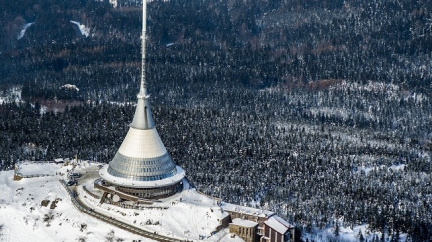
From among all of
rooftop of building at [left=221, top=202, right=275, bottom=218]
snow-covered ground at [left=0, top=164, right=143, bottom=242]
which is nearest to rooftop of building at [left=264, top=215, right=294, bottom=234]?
rooftop of building at [left=221, top=202, right=275, bottom=218]

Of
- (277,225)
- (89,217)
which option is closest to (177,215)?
(89,217)

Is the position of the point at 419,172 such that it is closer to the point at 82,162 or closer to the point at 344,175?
the point at 344,175

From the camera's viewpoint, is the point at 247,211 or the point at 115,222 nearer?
the point at 115,222

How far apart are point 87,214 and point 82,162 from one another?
81.4 feet

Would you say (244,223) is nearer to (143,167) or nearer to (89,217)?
(143,167)

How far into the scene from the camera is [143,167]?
125 m

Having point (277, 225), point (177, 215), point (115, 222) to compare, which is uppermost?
point (177, 215)

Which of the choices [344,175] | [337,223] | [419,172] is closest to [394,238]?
[337,223]

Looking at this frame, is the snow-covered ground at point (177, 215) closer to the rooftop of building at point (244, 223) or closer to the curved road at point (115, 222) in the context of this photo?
the curved road at point (115, 222)

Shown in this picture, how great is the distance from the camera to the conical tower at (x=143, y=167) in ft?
406

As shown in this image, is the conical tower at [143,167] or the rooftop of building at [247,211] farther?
the conical tower at [143,167]

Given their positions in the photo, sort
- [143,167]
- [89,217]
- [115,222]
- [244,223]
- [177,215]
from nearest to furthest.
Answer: [115,222]
[244,223]
[177,215]
[89,217]
[143,167]

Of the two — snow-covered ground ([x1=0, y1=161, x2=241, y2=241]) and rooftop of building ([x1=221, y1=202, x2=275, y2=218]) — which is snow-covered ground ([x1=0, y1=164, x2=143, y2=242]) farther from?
rooftop of building ([x1=221, y1=202, x2=275, y2=218])

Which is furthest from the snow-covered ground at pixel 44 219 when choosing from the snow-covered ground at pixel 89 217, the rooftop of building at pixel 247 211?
the rooftop of building at pixel 247 211
